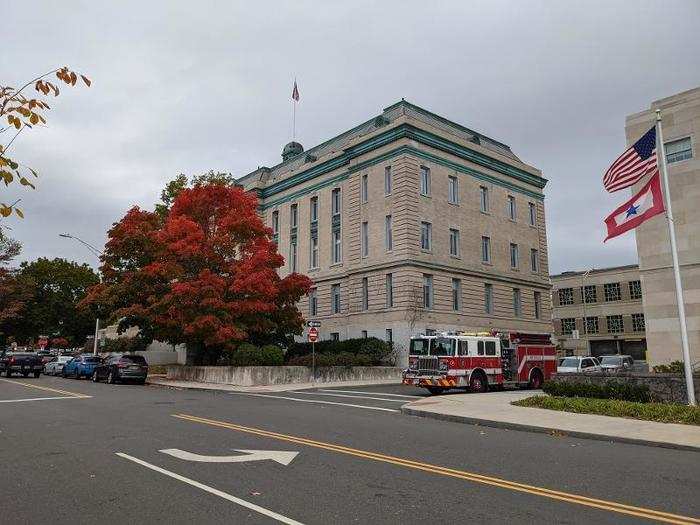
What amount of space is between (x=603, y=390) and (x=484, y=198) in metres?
32.0

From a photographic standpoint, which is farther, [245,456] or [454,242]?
[454,242]

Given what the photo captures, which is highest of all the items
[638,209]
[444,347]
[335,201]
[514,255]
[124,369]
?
[335,201]

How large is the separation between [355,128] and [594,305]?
142ft

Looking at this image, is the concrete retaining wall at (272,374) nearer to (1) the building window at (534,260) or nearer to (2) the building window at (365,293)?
(2) the building window at (365,293)

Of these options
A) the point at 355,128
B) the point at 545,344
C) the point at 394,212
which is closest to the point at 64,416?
the point at 545,344

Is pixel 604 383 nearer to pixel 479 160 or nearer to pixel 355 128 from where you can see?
pixel 479 160

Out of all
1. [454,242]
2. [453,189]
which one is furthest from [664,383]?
[453,189]

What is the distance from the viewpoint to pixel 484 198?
49031 mm

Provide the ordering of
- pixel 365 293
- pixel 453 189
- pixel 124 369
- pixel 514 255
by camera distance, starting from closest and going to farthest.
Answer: pixel 124 369 < pixel 365 293 < pixel 453 189 < pixel 514 255

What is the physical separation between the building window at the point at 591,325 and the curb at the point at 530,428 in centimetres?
6409

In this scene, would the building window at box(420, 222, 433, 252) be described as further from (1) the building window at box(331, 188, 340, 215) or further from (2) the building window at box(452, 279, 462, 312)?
(1) the building window at box(331, 188, 340, 215)

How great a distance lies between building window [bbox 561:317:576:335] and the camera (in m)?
78.2

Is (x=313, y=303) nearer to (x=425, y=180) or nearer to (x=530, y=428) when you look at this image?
(x=425, y=180)

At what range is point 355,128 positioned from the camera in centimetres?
5009
